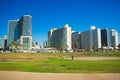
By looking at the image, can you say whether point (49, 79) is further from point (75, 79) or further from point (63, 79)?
point (75, 79)

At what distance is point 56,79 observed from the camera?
1455 cm

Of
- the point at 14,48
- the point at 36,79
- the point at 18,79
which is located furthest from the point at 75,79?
the point at 14,48

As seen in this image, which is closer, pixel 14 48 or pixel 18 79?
pixel 18 79

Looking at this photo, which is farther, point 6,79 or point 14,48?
point 14,48

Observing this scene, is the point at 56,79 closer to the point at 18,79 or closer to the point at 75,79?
the point at 75,79

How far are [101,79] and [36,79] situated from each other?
5.51 m

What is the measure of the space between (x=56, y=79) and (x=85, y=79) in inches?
96.9

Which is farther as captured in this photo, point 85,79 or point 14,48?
point 14,48

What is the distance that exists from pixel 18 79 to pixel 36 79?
154 centimetres

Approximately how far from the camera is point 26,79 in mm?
14570

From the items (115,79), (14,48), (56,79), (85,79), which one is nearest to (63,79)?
(56,79)

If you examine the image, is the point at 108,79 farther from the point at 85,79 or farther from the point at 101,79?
the point at 85,79

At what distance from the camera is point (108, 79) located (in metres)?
14.4

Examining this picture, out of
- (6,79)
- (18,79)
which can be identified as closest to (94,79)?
(18,79)
